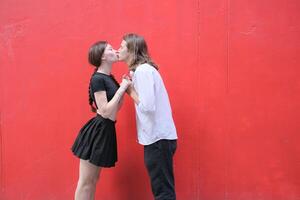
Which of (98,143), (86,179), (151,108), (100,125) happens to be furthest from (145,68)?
(86,179)

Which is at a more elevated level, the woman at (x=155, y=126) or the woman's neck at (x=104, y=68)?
the woman's neck at (x=104, y=68)

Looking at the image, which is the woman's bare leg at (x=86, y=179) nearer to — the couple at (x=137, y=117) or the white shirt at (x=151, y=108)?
the couple at (x=137, y=117)

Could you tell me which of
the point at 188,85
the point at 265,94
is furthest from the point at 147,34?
the point at 265,94

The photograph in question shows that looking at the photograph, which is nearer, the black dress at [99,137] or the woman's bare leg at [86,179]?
the black dress at [99,137]

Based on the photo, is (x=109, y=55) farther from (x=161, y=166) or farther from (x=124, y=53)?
(x=161, y=166)

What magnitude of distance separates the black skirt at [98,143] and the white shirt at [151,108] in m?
0.27

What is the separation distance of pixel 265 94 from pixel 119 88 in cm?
133

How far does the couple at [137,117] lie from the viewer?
2982 mm

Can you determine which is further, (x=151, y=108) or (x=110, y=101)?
(x=110, y=101)

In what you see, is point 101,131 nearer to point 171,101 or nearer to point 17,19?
point 171,101

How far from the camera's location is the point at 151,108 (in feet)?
9.45

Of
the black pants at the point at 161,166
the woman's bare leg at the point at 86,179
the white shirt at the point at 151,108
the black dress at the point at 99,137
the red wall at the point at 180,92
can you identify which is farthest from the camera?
the red wall at the point at 180,92

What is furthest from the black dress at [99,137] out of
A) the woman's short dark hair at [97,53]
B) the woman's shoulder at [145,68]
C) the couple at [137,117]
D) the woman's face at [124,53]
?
the woman's shoulder at [145,68]

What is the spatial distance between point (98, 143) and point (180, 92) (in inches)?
35.8
